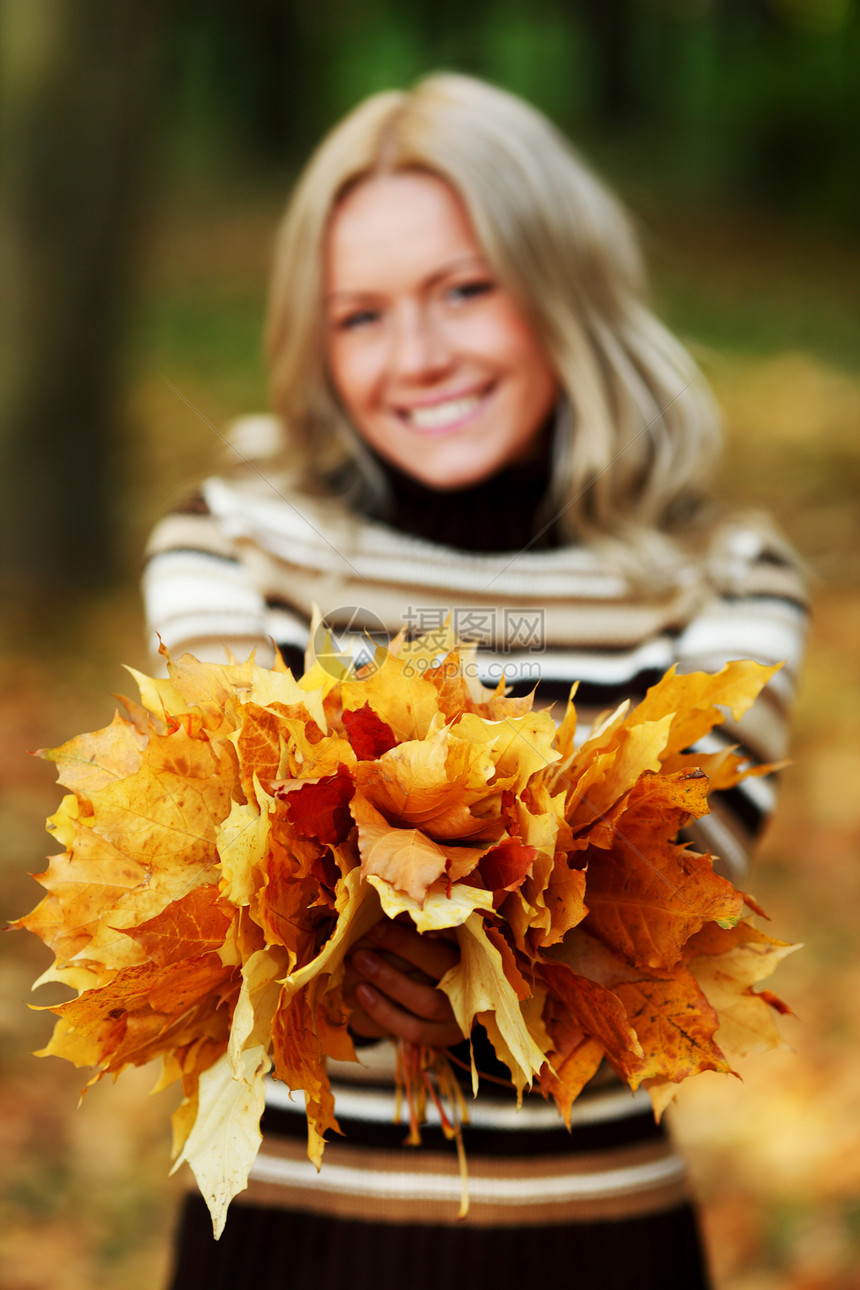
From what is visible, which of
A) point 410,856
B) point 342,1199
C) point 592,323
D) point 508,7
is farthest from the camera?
point 508,7

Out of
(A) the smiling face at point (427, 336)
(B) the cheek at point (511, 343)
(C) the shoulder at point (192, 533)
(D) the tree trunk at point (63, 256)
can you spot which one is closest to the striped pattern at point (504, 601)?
(C) the shoulder at point (192, 533)

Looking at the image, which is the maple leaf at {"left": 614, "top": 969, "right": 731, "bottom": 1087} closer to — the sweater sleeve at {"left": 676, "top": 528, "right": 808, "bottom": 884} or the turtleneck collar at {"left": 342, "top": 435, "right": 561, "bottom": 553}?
the sweater sleeve at {"left": 676, "top": 528, "right": 808, "bottom": 884}

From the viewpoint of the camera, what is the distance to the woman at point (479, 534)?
1.30 meters

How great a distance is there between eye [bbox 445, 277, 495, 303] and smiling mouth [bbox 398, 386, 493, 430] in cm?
13

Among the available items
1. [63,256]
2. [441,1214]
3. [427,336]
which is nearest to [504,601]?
[427,336]

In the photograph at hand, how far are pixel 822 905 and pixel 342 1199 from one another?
96.0 inches

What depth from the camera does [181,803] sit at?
0.88 meters

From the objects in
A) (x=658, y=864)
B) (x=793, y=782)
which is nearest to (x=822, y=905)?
(x=793, y=782)

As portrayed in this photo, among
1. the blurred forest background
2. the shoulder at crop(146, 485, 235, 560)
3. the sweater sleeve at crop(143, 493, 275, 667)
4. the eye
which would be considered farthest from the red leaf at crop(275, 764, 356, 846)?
the eye

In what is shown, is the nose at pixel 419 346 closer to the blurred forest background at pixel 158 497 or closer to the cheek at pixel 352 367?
the cheek at pixel 352 367

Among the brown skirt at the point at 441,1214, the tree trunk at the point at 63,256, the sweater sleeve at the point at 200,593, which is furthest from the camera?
the tree trunk at the point at 63,256

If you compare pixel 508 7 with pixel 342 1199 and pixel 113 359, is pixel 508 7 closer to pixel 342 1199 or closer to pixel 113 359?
pixel 113 359

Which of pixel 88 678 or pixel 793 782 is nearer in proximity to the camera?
pixel 793 782

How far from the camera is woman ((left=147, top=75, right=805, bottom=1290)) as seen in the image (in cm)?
130
